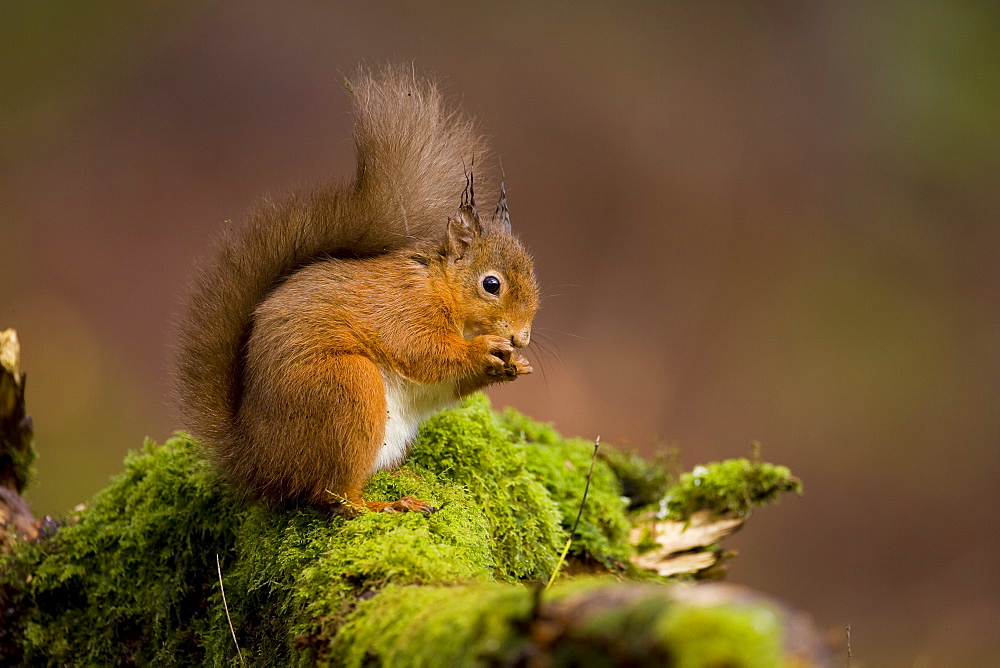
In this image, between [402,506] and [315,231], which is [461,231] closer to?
[315,231]

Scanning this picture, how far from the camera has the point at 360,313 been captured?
2041 mm

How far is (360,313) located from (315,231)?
0.28 meters

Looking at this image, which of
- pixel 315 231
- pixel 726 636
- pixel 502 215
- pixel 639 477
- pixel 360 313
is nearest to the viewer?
pixel 726 636

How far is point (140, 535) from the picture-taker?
2230 millimetres

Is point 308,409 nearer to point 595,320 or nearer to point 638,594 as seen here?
point 638,594

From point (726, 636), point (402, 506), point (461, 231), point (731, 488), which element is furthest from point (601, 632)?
point (731, 488)

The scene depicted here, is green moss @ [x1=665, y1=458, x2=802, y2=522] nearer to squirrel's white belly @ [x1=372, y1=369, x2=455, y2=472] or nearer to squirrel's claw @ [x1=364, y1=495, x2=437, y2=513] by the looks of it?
squirrel's white belly @ [x1=372, y1=369, x2=455, y2=472]

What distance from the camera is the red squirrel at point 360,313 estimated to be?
1.87 metres

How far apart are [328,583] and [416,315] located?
0.76 m

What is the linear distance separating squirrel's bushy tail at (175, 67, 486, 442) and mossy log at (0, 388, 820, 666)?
301 millimetres

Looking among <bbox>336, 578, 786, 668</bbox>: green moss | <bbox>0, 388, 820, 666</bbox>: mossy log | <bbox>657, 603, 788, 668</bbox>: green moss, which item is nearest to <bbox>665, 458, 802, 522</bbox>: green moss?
<bbox>0, 388, 820, 666</bbox>: mossy log

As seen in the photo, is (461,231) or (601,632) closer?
(601,632)

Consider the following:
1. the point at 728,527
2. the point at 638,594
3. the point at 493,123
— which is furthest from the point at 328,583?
the point at 493,123

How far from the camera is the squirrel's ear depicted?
2.24m
